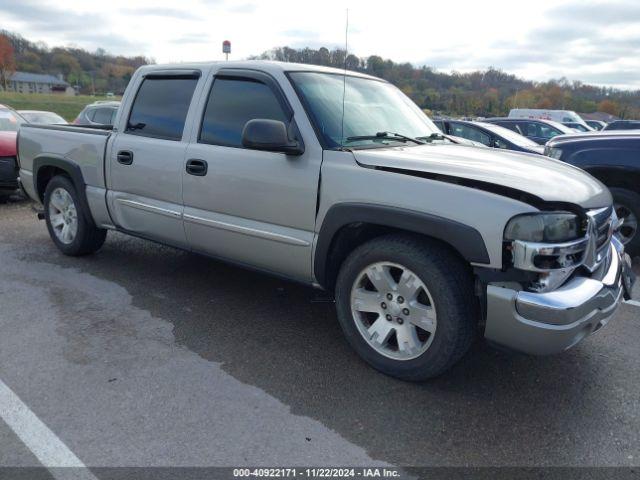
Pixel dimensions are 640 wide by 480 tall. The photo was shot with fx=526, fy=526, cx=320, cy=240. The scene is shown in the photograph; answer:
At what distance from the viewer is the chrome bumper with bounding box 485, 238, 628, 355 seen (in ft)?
8.54

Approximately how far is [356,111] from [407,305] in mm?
1506

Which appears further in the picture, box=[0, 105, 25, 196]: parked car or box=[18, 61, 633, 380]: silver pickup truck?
box=[0, 105, 25, 196]: parked car

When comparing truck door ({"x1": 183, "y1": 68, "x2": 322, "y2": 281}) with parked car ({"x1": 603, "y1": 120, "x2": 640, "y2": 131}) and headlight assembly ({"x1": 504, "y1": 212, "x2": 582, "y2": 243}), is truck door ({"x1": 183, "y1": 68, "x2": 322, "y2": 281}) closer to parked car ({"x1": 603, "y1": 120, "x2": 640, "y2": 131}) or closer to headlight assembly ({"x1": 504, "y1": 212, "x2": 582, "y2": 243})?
headlight assembly ({"x1": 504, "y1": 212, "x2": 582, "y2": 243})

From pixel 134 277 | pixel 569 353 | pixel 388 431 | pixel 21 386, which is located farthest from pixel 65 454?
pixel 569 353

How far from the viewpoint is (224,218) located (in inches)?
153

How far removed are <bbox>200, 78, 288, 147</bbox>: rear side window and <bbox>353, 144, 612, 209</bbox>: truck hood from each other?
0.87 m

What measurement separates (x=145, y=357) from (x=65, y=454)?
999 mm

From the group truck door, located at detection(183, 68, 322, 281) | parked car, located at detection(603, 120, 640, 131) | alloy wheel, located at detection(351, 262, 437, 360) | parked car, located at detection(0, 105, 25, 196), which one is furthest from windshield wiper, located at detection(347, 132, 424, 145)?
parked car, located at detection(603, 120, 640, 131)

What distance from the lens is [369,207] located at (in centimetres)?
308

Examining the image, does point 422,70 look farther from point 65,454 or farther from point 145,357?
point 65,454

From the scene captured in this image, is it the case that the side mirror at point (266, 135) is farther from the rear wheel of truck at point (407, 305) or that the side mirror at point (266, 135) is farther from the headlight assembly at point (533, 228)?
the headlight assembly at point (533, 228)

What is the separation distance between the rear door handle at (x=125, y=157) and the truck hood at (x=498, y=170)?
220 centimetres

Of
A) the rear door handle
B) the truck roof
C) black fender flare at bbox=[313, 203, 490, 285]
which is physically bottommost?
black fender flare at bbox=[313, 203, 490, 285]

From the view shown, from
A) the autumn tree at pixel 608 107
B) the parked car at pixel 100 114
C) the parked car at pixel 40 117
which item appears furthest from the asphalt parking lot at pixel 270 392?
the autumn tree at pixel 608 107
